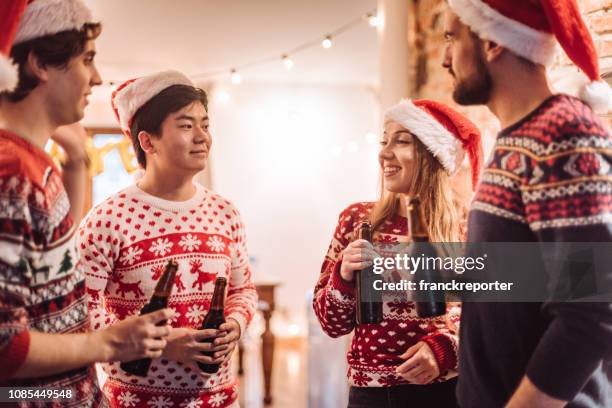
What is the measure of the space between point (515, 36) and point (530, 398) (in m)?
0.60

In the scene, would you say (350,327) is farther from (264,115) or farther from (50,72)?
(264,115)

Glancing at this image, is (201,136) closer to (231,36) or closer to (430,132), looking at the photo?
(430,132)

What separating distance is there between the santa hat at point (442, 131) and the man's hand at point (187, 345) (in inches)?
27.3

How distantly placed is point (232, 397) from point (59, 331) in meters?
0.56

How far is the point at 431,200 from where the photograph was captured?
1378 millimetres

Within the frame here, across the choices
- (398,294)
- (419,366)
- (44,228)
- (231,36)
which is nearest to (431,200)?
(398,294)

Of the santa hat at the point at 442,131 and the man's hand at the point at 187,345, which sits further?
the santa hat at the point at 442,131

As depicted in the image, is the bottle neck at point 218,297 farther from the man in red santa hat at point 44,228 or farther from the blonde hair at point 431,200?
the blonde hair at point 431,200

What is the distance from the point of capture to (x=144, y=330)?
3.17ft

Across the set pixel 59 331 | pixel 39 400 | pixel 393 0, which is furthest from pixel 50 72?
pixel 393 0

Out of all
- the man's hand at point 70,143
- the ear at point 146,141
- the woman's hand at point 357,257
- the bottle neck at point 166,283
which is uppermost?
the ear at point 146,141

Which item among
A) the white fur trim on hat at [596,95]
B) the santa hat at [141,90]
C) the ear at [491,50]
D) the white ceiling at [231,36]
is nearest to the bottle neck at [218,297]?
the santa hat at [141,90]

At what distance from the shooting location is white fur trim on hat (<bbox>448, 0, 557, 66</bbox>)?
96 centimetres

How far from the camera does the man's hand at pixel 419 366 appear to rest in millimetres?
1247
